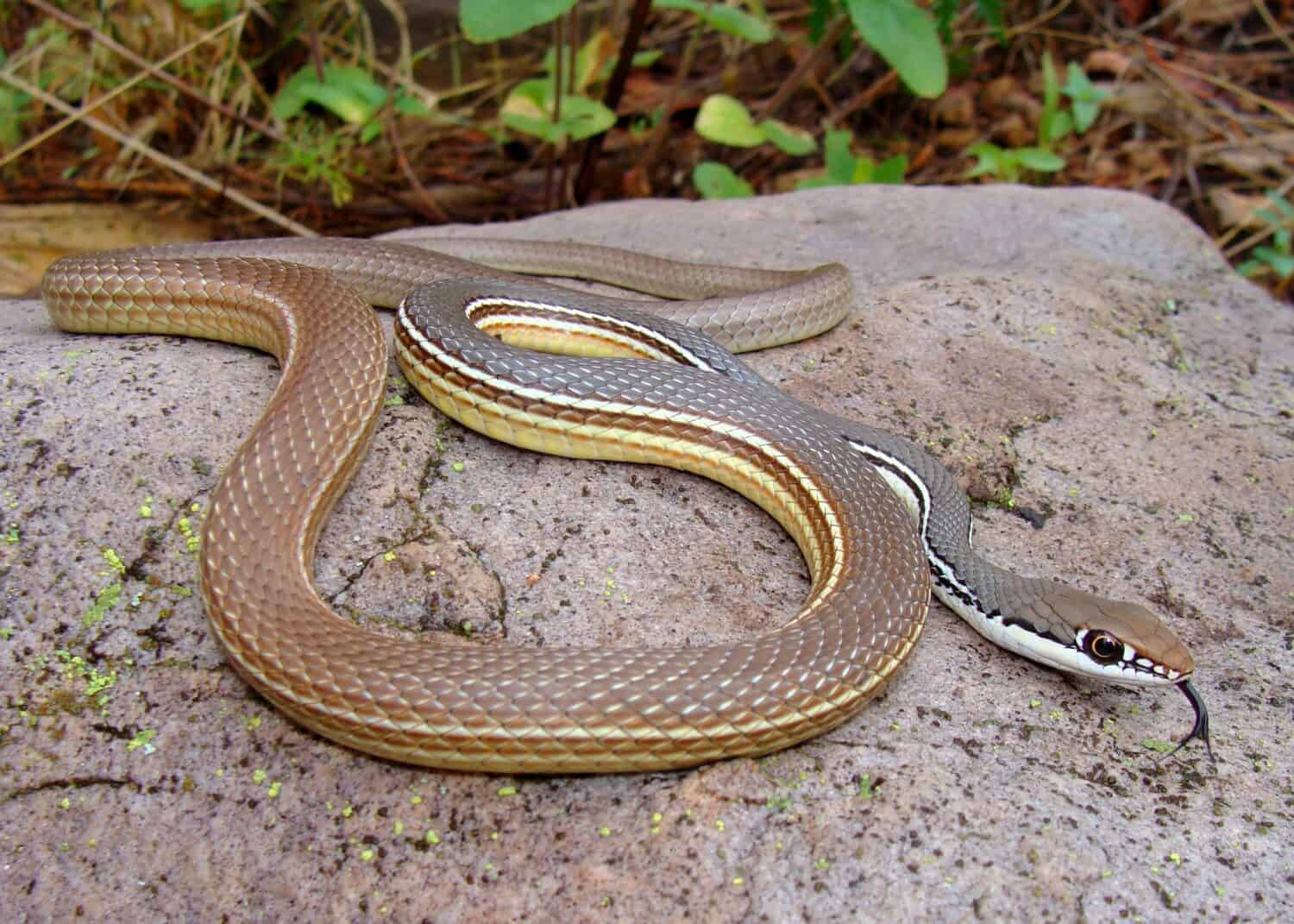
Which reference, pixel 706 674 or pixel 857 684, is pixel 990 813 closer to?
pixel 857 684

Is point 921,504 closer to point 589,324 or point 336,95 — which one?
point 589,324

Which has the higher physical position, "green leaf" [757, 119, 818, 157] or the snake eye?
"green leaf" [757, 119, 818, 157]

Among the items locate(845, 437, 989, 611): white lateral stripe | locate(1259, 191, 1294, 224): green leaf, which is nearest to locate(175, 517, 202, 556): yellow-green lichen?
locate(845, 437, 989, 611): white lateral stripe

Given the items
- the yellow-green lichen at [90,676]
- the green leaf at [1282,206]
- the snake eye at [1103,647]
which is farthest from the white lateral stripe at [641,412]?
the green leaf at [1282,206]

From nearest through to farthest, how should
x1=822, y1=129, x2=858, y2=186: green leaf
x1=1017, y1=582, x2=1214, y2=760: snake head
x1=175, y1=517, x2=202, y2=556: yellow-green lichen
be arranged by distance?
x1=1017, y1=582, x2=1214, y2=760: snake head, x1=175, y1=517, x2=202, y2=556: yellow-green lichen, x1=822, y1=129, x2=858, y2=186: green leaf

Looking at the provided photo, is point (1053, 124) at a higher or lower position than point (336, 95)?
lower

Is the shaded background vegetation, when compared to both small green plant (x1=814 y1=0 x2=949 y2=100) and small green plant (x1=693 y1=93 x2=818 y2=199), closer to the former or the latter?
small green plant (x1=693 y1=93 x2=818 y2=199)

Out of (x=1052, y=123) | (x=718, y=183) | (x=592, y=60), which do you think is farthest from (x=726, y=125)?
(x=1052, y=123)
